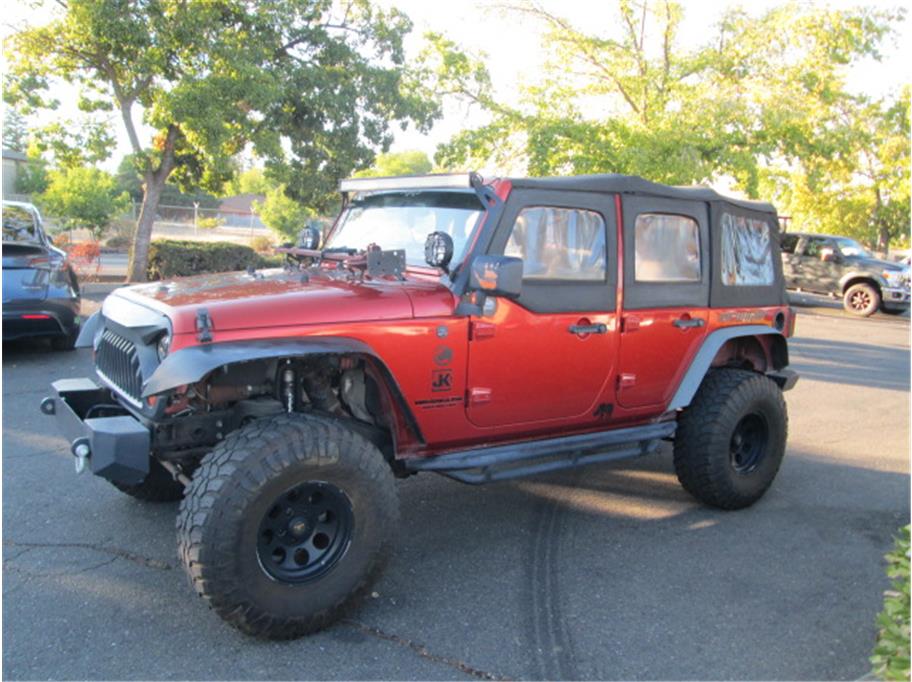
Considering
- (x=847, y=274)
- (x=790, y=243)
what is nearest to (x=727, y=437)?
(x=847, y=274)

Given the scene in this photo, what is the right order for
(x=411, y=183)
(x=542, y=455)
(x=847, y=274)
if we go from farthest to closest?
(x=847, y=274), (x=411, y=183), (x=542, y=455)

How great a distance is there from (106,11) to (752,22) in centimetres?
1286

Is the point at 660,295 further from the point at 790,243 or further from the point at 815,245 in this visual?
the point at 790,243

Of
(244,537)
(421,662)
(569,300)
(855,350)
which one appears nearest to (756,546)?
(569,300)

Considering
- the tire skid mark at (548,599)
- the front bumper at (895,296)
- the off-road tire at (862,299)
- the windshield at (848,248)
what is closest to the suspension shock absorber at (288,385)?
the tire skid mark at (548,599)

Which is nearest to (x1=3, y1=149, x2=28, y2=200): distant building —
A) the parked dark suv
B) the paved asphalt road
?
the parked dark suv

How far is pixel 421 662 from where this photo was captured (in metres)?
3.09

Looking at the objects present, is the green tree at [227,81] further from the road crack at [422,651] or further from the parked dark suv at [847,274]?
the road crack at [422,651]

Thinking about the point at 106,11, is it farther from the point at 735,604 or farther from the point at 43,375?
the point at 735,604

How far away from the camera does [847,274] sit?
1903cm

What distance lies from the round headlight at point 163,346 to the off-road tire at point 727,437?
3.11 m

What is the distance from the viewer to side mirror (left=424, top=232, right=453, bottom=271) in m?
3.78

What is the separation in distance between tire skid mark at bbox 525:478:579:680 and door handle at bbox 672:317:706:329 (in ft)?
4.48

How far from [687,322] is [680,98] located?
12623 mm
